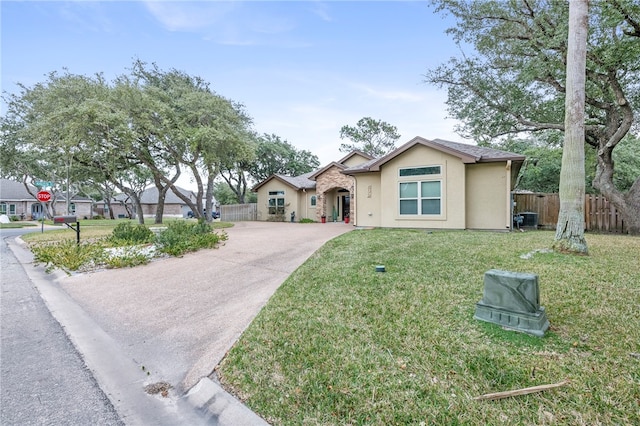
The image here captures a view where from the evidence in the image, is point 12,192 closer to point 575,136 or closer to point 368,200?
point 368,200

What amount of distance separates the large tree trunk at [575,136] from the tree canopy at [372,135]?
29207 millimetres

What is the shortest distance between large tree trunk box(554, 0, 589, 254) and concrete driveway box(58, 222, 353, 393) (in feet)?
19.3

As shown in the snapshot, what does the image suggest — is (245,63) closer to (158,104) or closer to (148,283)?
(158,104)

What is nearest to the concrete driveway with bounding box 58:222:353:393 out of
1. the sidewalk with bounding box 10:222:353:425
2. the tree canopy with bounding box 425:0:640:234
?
the sidewalk with bounding box 10:222:353:425

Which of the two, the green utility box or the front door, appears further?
the front door

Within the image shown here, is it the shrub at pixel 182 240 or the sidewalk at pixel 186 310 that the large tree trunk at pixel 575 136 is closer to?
the sidewalk at pixel 186 310

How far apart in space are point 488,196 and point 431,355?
10253mm

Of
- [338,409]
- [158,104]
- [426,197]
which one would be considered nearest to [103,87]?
[158,104]

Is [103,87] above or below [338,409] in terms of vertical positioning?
above

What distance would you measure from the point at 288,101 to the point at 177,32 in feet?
20.7

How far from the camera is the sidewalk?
2744 millimetres

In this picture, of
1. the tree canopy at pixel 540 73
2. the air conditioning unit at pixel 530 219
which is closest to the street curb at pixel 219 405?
the tree canopy at pixel 540 73

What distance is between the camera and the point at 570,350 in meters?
2.66

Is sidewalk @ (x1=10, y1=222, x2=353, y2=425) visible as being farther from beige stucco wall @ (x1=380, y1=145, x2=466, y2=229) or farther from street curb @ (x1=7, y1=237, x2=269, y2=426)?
beige stucco wall @ (x1=380, y1=145, x2=466, y2=229)
